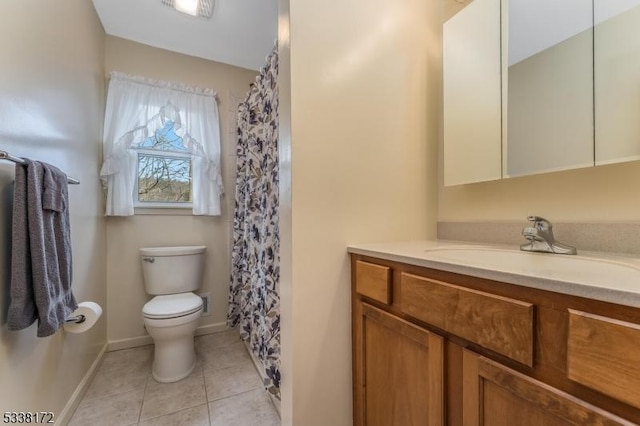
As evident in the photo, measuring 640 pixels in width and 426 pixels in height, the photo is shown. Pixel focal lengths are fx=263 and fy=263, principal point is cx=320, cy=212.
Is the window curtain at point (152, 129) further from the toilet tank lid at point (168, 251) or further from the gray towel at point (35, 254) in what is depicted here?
the gray towel at point (35, 254)

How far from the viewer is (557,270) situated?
568 millimetres

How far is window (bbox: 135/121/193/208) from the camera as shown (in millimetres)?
2076

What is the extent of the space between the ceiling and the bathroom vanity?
175cm

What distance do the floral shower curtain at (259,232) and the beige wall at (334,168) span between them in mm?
268

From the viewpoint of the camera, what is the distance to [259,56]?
2.20 m

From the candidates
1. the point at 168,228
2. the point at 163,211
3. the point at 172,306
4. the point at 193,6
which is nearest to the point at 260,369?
the point at 172,306

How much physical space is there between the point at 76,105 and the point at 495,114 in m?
2.09

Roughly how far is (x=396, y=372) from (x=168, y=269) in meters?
1.71

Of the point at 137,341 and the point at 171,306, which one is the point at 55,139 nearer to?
the point at 171,306

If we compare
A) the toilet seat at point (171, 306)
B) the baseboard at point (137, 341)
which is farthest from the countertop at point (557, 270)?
the baseboard at point (137, 341)

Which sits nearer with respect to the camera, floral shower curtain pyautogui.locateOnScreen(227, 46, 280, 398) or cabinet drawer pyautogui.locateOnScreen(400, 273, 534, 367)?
cabinet drawer pyautogui.locateOnScreen(400, 273, 534, 367)

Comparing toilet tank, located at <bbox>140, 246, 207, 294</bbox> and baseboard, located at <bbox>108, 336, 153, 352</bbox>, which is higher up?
toilet tank, located at <bbox>140, 246, 207, 294</bbox>

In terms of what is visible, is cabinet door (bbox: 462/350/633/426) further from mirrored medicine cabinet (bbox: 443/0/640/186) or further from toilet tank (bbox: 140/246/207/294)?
toilet tank (bbox: 140/246/207/294)

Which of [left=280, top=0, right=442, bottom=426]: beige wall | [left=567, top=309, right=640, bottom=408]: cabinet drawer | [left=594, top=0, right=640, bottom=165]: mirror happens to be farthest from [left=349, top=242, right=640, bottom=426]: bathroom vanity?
[left=594, top=0, right=640, bottom=165]: mirror
